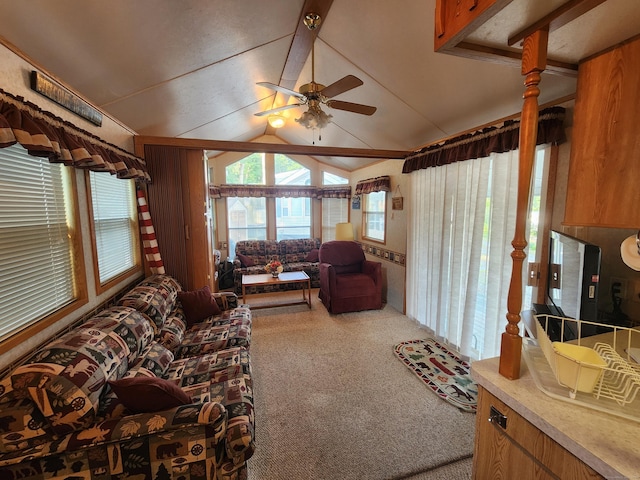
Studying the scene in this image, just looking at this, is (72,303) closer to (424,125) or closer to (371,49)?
(371,49)

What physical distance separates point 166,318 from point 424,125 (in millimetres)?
3278

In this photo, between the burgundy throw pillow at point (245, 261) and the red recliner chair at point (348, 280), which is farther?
the burgundy throw pillow at point (245, 261)

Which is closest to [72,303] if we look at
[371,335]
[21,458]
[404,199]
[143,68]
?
[21,458]

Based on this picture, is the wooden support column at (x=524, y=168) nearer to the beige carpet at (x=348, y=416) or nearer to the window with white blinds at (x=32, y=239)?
the beige carpet at (x=348, y=416)

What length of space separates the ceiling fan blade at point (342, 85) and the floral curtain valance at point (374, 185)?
2.26m

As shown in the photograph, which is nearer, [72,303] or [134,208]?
[72,303]

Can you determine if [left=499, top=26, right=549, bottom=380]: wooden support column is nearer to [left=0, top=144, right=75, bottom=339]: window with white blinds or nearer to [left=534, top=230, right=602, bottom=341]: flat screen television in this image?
[left=534, top=230, right=602, bottom=341]: flat screen television

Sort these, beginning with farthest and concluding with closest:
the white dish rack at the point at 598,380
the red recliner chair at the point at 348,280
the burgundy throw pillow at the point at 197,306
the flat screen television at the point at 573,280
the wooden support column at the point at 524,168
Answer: the red recliner chair at the point at 348,280 < the burgundy throw pillow at the point at 197,306 < the flat screen television at the point at 573,280 < the wooden support column at the point at 524,168 < the white dish rack at the point at 598,380

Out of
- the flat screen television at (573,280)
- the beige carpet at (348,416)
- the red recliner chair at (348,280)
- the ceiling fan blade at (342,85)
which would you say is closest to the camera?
the flat screen television at (573,280)

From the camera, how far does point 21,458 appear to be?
1108 millimetres

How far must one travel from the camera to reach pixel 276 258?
5.74 m

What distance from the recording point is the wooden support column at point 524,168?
36.8 inches

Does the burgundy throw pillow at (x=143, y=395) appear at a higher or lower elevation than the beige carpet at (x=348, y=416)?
higher

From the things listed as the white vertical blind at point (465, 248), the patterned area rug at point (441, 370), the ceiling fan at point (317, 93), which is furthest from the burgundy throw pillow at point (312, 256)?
the ceiling fan at point (317, 93)
